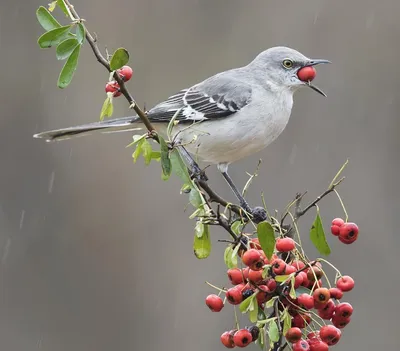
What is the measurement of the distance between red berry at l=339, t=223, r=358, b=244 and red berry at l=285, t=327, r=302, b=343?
44 centimetres

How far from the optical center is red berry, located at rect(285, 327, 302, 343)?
2521mm

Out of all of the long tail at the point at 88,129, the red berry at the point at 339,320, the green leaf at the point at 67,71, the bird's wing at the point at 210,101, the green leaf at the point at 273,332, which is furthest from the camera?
the bird's wing at the point at 210,101

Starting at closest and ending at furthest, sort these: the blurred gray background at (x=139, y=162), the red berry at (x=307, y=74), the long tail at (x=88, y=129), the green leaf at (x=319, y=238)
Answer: the green leaf at (x=319, y=238) → the long tail at (x=88, y=129) → the red berry at (x=307, y=74) → the blurred gray background at (x=139, y=162)

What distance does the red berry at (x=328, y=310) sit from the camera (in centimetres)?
264

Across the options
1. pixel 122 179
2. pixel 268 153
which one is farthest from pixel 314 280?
pixel 122 179

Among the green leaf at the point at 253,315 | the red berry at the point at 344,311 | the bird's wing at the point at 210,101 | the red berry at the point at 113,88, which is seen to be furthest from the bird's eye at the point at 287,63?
the green leaf at the point at 253,315

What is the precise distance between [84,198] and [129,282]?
1.00m

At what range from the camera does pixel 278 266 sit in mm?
2557

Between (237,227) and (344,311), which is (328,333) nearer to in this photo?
(344,311)

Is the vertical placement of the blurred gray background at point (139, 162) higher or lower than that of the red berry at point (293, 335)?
lower

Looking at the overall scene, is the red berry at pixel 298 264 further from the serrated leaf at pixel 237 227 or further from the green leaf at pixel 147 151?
the green leaf at pixel 147 151

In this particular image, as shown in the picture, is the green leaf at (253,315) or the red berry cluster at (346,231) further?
the red berry cluster at (346,231)

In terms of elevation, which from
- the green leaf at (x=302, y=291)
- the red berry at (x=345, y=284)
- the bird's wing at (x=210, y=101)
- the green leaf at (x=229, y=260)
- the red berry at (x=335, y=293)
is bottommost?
the bird's wing at (x=210, y=101)

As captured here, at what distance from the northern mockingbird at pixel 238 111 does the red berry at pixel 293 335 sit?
1.77 m
